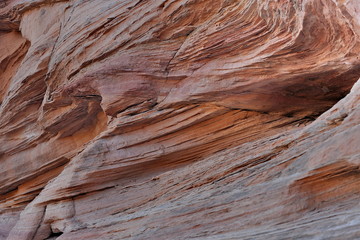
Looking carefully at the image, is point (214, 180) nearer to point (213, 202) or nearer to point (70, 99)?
point (213, 202)

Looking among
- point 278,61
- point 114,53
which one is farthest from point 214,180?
point 114,53

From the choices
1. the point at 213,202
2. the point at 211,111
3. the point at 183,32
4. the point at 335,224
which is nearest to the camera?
the point at 335,224

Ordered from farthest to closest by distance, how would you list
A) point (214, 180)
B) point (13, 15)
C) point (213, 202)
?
point (13, 15) → point (214, 180) → point (213, 202)

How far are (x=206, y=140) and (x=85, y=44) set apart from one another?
3.78 metres

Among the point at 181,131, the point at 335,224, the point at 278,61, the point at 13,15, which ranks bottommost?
the point at 335,224

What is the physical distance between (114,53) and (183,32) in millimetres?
1624

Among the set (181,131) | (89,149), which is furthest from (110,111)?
(181,131)

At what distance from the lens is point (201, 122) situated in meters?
8.26

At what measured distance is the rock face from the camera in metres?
5.47

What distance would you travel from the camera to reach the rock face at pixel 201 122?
17.9 feet

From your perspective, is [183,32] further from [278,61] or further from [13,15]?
[13,15]

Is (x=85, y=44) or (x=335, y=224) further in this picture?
(x=85, y=44)

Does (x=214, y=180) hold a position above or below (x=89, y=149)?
below

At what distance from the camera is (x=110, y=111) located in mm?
9086
